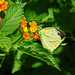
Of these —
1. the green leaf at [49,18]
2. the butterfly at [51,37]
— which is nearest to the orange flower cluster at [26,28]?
the butterfly at [51,37]

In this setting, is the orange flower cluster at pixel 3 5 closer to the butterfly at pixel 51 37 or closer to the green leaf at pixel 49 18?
the butterfly at pixel 51 37

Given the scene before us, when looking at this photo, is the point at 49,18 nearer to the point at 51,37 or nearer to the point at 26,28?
the point at 51,37

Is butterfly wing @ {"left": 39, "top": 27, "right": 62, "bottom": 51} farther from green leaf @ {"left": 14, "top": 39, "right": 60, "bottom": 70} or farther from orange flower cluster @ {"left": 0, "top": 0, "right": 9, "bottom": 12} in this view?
orange flower cluster @ {"left": 0, "top": 0, "right": 9, "bottom": 12}

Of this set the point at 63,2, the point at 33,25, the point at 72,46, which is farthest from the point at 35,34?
the point at 72,46

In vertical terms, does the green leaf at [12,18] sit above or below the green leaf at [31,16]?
above

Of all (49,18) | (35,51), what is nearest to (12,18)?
(35,51)

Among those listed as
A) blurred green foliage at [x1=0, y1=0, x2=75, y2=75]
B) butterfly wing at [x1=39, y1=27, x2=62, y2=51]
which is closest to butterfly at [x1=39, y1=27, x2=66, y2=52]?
butterfly wing at [x1=39, y1=27, x2=62, y2=51]
